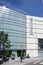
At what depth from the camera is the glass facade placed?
196 feet

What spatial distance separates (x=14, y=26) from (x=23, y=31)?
435 centimetres

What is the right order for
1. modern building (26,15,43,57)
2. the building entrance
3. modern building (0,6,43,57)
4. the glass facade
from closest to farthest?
the glass facade < modern building (0,6,43,57) < modern building (26,15,43,57) < the building entrance

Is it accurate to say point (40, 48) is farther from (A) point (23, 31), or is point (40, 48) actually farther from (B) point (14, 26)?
(B) point (14, 26)

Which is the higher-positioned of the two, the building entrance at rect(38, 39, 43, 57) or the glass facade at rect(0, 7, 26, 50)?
the glass facade at rect(0, 7, 26, 50)

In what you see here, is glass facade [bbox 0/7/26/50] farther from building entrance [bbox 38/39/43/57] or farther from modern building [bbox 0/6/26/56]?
building entrance [bbox 38/39/43/57]

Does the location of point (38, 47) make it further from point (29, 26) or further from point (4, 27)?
point (4, 27)


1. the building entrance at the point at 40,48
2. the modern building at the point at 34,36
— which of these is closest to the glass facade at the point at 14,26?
the modern building at the point at 34,36

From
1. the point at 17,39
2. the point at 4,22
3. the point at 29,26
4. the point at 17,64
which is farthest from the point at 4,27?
the point at 17,64

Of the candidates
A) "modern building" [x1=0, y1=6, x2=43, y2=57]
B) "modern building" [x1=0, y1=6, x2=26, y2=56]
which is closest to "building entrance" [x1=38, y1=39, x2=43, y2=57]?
"modern building" [x1=0, y1=6, x2=43, y2=57]

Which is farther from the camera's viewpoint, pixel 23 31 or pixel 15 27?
pixel 23 31

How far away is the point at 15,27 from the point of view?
2440 inches

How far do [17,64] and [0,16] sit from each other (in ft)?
74.7

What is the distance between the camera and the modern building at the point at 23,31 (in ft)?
198

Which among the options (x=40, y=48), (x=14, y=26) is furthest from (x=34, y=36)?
(x=14, y=26)
